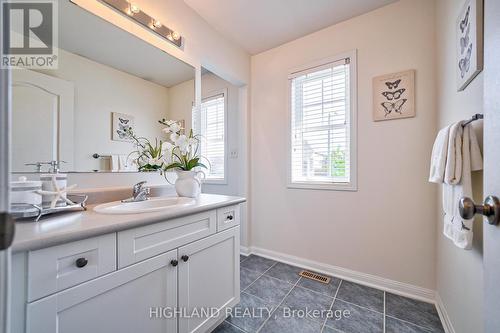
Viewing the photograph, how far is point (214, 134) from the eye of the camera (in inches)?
114

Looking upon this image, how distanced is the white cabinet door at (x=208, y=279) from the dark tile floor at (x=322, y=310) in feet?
0.76

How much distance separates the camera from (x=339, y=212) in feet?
6.53

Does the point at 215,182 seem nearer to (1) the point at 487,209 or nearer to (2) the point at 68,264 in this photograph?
(2) the point at 68,264

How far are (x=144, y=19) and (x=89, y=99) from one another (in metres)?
0.71

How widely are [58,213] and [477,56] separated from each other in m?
2.00

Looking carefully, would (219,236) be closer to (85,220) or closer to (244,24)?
A: (85,220)

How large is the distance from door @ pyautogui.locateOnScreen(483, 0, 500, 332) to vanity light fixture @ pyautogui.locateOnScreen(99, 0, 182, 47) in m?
1.75

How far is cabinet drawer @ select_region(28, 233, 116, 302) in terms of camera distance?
0.62m

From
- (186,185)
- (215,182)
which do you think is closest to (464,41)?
(186,185)

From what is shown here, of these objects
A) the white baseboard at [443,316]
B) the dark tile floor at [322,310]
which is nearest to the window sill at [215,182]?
the dark tile floor at [322,310]

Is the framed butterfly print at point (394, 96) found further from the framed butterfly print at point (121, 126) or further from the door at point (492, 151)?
the framed butterfly print at point (121, 126)

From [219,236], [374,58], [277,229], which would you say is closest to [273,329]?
[219,236]

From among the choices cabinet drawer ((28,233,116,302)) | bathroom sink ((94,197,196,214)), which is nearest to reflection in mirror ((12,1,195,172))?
bathroom sink ((94,197,196,214))

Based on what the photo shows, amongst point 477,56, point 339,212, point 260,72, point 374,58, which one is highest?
point 260,72
